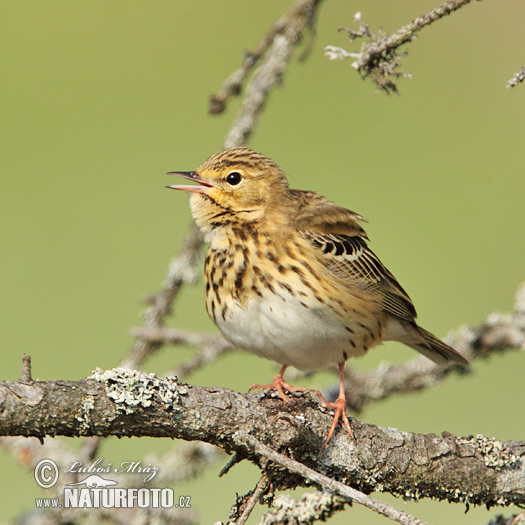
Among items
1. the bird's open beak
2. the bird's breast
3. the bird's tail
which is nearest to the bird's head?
the bird's open beak

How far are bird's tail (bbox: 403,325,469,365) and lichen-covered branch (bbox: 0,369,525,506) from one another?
1408 mm

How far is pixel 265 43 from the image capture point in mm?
4547

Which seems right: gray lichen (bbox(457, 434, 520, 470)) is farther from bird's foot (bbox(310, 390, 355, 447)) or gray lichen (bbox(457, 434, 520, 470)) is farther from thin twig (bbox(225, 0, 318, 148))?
thin twig (bbox(225, 0, 318, 148))

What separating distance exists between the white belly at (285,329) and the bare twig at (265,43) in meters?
1.12

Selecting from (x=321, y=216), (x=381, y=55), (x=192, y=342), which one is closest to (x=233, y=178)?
(x=321, y=216)

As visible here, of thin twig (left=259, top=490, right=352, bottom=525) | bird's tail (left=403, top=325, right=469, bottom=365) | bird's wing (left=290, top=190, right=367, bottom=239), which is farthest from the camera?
bird's tail (left=403, top=325, right=469, bottom=365)

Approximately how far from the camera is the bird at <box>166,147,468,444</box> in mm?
4363

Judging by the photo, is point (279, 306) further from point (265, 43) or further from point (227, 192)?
point (265, 43)

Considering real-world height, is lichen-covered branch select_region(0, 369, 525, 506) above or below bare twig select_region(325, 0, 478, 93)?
below

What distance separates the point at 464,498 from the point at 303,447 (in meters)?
0.76

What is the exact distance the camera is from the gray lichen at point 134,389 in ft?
9.18

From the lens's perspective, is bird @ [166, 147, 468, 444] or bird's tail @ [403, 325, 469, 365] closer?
bird @ [166, 147, 468, 444]

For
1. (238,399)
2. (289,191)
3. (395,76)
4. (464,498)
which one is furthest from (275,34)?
(464,498)

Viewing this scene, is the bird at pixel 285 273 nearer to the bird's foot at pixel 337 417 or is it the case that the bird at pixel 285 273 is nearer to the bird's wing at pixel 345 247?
the bird's wing at pixel 345 247
